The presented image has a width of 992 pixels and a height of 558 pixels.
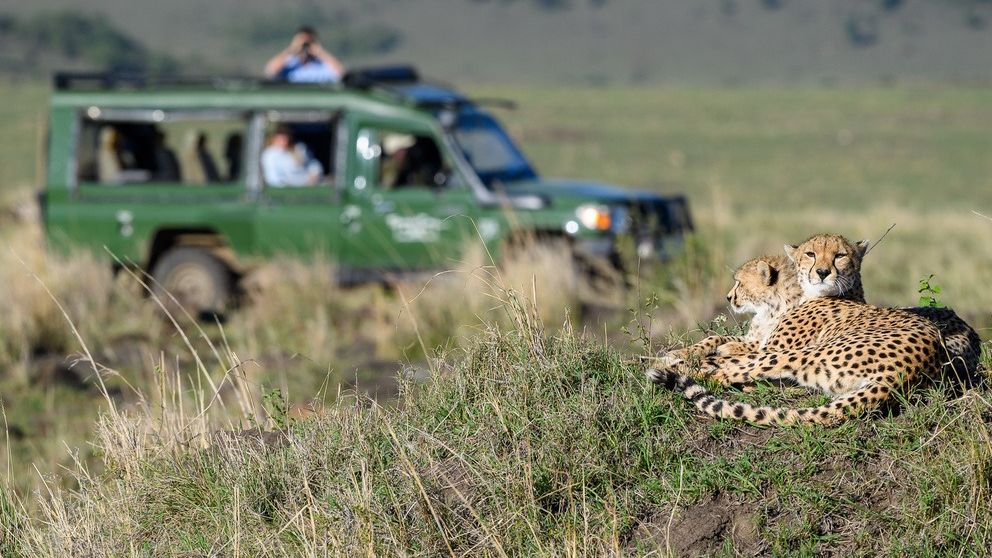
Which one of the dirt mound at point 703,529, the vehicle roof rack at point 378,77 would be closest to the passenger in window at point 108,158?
the vehicle roof rack at point 378,77

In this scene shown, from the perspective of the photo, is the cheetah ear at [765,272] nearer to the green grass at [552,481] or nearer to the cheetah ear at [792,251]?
the cheetah ear at [792,251]

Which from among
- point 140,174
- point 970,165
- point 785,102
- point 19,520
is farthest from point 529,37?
point 19,520

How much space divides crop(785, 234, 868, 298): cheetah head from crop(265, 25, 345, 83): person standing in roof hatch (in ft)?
32.1

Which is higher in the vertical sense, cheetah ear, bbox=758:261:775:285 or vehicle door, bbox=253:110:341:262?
cheetah ear, bbox=758:261:775:285

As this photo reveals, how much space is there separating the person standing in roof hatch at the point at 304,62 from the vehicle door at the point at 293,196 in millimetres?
2046

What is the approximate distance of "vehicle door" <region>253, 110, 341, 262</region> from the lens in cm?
1274

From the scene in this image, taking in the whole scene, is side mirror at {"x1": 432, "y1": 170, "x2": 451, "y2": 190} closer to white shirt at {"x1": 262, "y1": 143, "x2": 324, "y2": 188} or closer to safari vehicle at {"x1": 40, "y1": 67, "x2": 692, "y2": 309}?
safari vehicle at {"x1": 40, "y1": 67, "x2": 692, "y2": 309}

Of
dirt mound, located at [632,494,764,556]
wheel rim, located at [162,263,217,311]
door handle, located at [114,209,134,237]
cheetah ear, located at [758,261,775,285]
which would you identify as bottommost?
wheel rim, located at [162,263,217,311]

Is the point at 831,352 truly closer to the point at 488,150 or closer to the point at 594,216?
the point at 594,216

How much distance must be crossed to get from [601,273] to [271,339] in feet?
9.21

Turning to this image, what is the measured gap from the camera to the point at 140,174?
1312 cm

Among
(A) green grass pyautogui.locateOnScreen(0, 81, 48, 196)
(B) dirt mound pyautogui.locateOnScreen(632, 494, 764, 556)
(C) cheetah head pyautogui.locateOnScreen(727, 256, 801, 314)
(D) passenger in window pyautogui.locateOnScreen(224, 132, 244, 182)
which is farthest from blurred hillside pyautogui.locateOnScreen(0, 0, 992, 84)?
(B) dirt mound pyautogui.locateOnScreen(632, 494, 764, 556)

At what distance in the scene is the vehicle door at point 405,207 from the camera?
493 inches

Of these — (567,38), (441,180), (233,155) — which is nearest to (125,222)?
(233,155)
